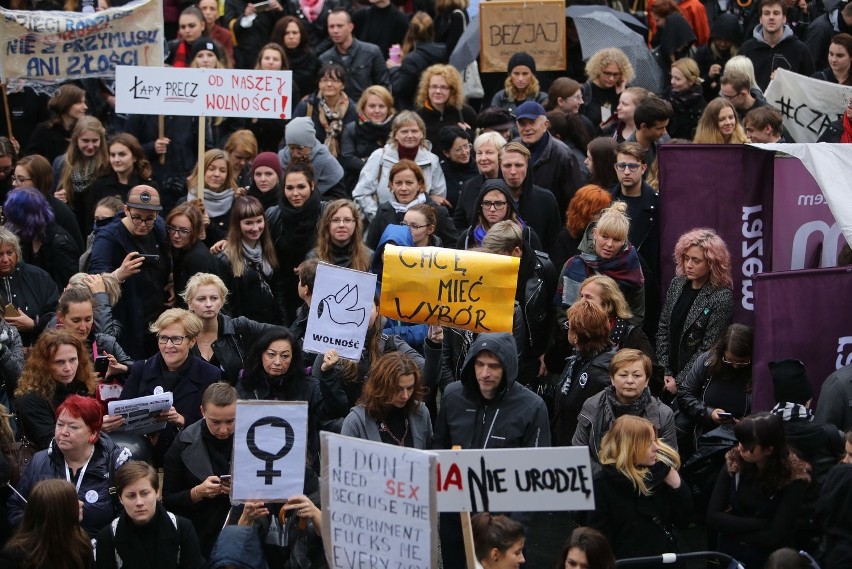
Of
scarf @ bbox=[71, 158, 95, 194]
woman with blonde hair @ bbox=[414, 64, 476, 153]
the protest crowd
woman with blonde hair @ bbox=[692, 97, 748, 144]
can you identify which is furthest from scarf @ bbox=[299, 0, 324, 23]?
woman with blonde hair @ bbox=[692, 97, 748, 144]

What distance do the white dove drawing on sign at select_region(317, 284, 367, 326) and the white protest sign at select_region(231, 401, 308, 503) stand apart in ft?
4.63

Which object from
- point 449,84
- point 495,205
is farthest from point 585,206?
point 449,84

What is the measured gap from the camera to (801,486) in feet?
24.5

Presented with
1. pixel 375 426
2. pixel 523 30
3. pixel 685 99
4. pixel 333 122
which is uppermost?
pixel 523 30

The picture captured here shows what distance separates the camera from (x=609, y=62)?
1336 cm

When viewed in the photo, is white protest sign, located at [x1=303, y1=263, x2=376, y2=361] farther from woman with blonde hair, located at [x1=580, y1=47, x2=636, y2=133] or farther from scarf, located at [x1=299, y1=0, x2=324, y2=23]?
scarf, located at [x1=299, y1=0, x2=324, y2=23]

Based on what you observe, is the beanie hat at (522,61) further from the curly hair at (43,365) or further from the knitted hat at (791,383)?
the curly hair at (43,365)

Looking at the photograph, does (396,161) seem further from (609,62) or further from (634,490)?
(634,490)

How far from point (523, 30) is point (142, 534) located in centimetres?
830

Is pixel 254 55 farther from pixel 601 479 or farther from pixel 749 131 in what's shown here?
pixel 601 479

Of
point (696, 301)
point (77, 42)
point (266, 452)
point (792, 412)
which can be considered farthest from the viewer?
point (77, 42)

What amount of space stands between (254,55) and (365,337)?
7439 mm

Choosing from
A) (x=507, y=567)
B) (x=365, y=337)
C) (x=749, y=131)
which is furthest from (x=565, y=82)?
(x=507, y=567)

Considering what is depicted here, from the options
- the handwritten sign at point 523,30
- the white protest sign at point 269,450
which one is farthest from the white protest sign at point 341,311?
the handwritten sign at point 523,30
